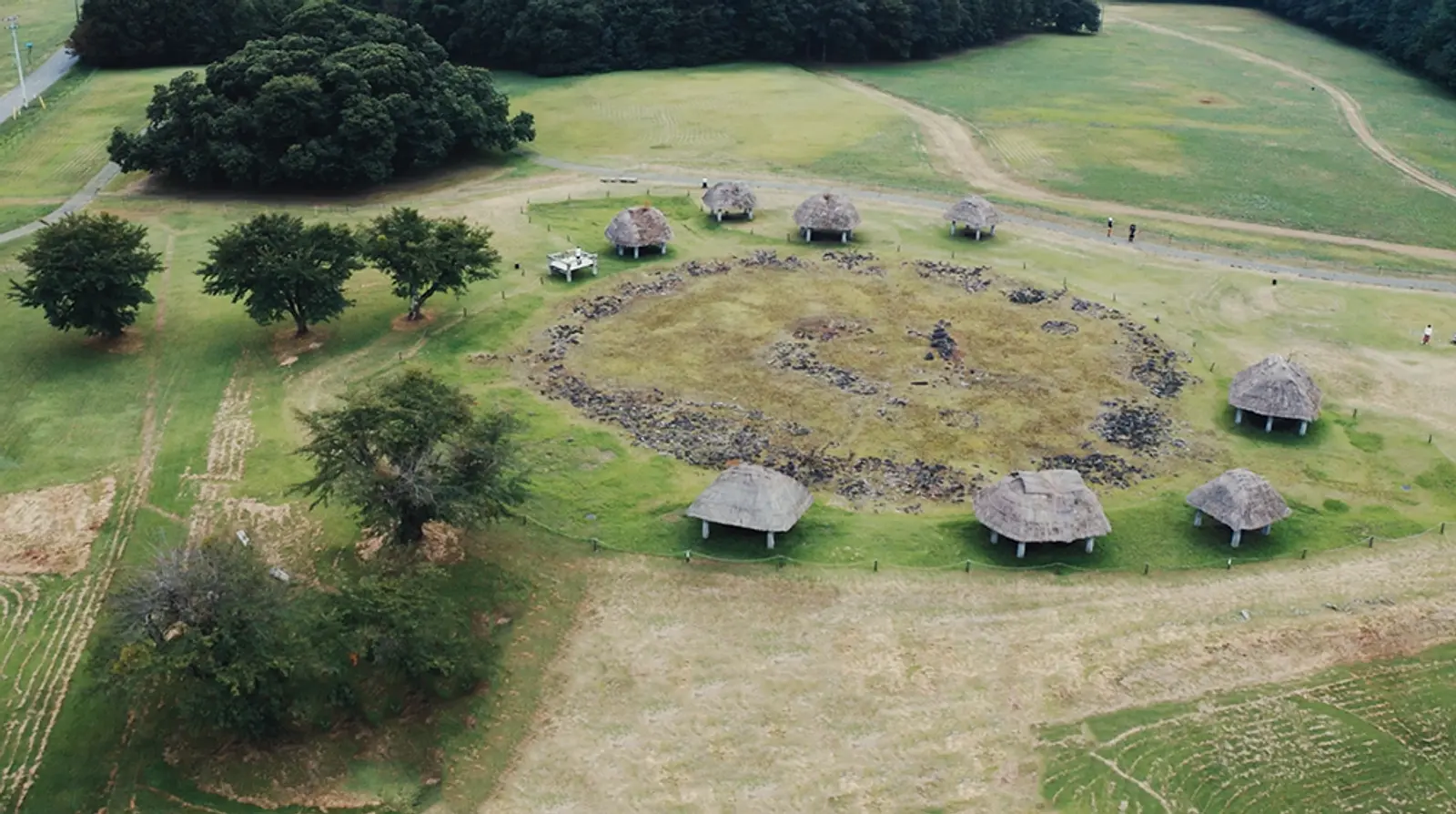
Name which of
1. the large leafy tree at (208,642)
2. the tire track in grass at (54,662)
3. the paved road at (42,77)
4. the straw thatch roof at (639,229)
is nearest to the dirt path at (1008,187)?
the straw thatch roof at (639,229)

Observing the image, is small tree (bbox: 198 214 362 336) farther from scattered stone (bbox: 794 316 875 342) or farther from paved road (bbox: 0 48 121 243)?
scattered stone (bbox: 794 316 875 342)

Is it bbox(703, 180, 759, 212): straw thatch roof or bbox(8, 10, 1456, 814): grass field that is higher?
bbox(703, 180, 759, 212): straw thatch roof

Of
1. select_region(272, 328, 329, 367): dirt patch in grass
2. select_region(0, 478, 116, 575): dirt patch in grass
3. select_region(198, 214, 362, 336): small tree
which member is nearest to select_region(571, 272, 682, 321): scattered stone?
select_region(198, 214, 362, 336): small tree

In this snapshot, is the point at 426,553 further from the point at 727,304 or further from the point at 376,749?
the point at 727,304

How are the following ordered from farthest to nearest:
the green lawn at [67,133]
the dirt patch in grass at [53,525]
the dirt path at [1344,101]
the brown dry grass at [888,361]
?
the dirt path at [1344,101]
the green lawn at [67,133]
the brown dry grass at [888,361]
the dirt patch in grass at [53,525]

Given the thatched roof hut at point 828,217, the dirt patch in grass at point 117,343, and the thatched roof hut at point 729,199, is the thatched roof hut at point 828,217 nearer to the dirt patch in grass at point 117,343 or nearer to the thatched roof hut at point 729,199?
the thatched roof hut at point 729,199

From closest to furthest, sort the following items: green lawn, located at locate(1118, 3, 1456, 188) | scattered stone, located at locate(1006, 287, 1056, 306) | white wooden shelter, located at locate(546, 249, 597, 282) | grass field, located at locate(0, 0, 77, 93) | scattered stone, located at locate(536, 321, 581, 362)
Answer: scattered stone, located at locate(536, 321, 581, 362) → scattered stone, located at locate(1006, 287, 1056, 306) → white wooden shelter, located at locate(546, 249, 597, 282) → green lawn, located at locate(1118, 3, 1456, 188) → grass field, located at locate(0, 0, 77, 93)
